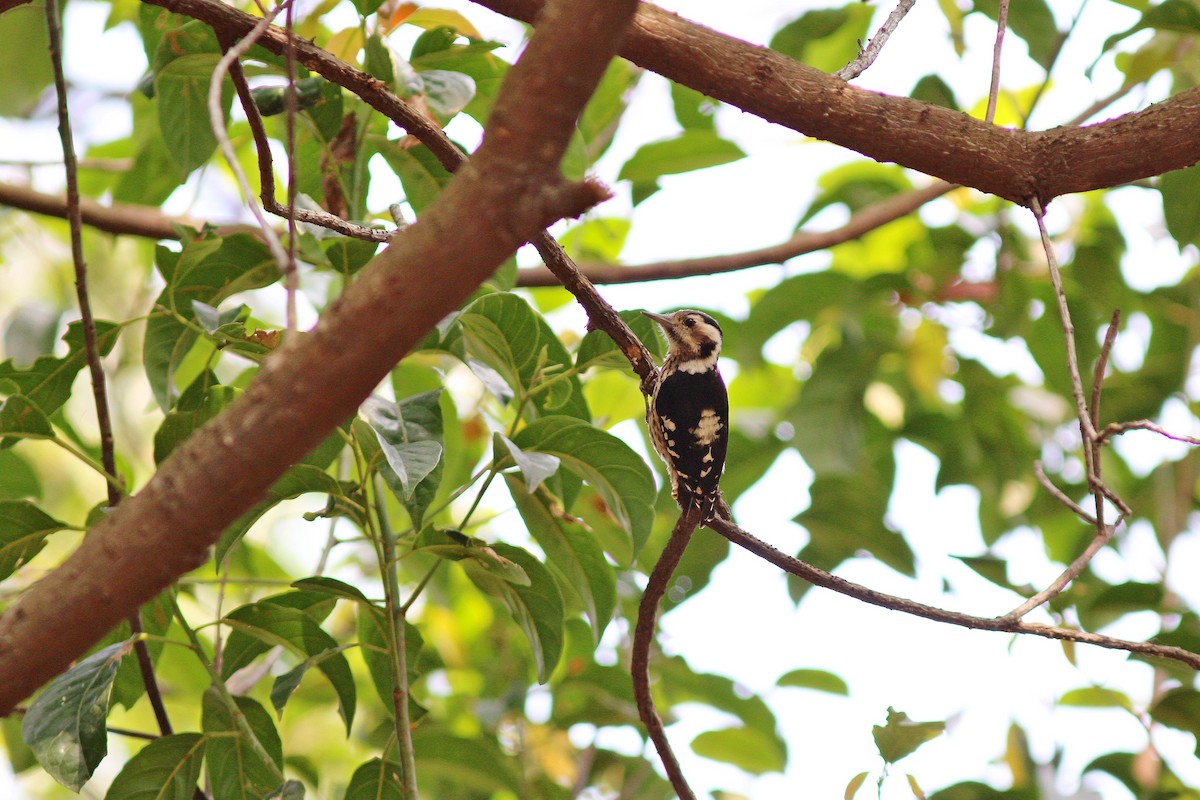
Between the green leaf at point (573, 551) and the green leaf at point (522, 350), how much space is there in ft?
0.93

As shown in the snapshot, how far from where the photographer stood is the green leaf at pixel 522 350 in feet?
7.93

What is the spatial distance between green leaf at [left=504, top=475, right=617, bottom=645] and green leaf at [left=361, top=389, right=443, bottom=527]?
35cm

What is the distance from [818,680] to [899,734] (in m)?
1.62

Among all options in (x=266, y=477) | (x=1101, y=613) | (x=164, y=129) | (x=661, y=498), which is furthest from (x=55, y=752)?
(x=1101, y=613)

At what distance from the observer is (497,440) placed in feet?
6.97

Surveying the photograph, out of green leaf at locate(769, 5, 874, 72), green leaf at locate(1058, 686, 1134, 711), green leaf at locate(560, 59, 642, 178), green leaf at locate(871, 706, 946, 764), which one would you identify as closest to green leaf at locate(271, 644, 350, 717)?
green leaf at locate(871, 706, 946, 764)

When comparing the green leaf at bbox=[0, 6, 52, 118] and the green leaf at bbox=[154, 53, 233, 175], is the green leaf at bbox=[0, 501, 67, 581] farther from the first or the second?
the green leaf at bbox=[0, 6, 52, 118]

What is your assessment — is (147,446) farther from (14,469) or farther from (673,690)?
(673,690)

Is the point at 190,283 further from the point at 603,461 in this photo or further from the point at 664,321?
the point at 664,321

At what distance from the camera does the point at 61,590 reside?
1.23 metres

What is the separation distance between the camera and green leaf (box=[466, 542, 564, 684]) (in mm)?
2441

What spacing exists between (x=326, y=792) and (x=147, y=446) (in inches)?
70.6

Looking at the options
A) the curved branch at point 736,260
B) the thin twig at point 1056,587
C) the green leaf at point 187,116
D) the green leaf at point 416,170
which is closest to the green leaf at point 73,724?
the green leaf at point 416,170

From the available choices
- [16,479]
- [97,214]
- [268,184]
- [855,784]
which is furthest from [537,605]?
[97,214]
